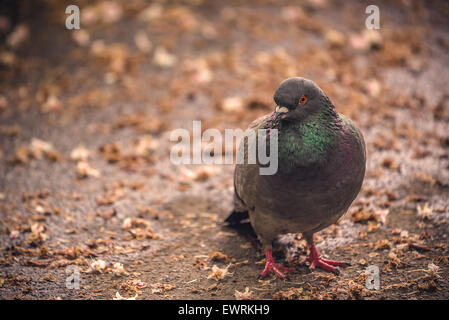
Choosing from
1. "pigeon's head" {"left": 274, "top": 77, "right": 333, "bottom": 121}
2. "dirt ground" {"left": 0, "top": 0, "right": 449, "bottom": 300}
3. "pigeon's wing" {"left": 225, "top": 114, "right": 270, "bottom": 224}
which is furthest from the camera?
"dirt ground" {"left": 0, "top": 0, "right": 449, "bottom": 300}

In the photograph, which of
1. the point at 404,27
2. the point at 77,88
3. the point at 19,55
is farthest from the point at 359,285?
the point at 19,55

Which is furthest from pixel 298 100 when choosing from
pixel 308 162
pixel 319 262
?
pixel 319 262

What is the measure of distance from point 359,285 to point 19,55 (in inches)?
247

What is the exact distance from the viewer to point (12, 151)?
5.34 m

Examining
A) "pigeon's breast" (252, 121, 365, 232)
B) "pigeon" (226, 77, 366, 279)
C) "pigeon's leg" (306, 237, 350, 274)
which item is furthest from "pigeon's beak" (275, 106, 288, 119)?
"pigeon's leg" (306, 237, 350, 274)

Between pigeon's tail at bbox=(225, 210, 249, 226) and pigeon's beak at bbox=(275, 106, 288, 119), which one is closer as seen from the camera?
pigeon's beak at bbox=(275, 106, 288, 119)

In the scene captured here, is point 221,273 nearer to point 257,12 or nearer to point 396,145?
point 396,145

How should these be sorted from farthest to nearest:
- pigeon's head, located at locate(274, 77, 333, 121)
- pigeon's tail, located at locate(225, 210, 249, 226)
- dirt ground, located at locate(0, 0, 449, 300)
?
pigeon's tail, located at locate(225, 210, 249, 226), dirt ground, located at locate(0, 0, 449, 300), pigeon's head, located at locate(274, 77, 333, 121)

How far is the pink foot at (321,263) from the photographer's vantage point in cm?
326

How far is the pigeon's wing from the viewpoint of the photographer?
10.4ft

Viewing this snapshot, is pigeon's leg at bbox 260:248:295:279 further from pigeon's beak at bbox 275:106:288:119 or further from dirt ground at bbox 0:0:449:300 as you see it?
pigeon's beak at bbox 275:106:288:119

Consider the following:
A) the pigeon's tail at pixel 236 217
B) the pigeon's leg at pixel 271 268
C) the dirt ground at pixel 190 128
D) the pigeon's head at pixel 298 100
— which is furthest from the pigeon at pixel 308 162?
the pigeon's tail at pixel 236 217

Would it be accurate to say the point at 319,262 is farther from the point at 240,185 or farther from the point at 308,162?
the point at 308,162
